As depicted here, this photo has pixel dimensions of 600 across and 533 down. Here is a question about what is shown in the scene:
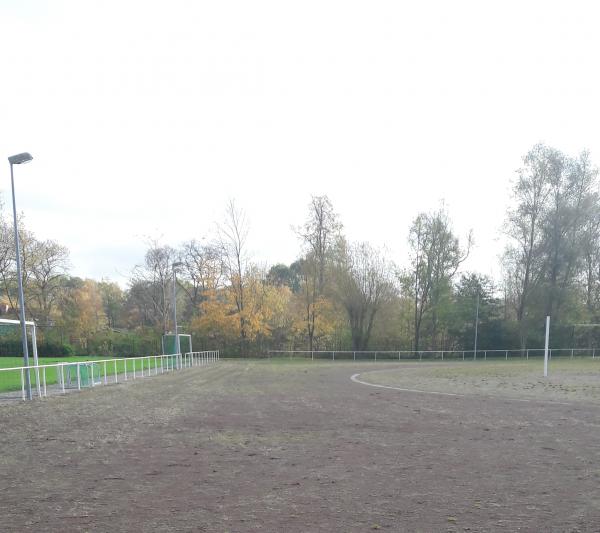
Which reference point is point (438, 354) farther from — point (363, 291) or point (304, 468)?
point (304, 468)

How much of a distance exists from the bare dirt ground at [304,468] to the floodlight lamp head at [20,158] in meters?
7.68

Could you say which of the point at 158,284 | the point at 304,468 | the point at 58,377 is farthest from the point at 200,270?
the point at 304,468

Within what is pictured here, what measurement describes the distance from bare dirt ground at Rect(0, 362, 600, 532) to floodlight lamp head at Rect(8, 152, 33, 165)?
7678 millimetres

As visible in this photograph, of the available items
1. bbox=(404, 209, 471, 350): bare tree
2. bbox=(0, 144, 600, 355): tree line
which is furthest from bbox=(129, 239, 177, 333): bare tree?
bbox=(404, 209, 471, 350): bare tree

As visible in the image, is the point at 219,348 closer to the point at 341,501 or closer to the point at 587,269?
the point at 587,269

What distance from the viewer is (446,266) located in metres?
51.1

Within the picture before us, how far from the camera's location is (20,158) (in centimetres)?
1573

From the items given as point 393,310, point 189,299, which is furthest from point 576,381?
point 189,299

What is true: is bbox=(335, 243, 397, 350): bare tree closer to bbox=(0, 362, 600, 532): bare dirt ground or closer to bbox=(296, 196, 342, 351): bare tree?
bbox=(296, 196, 342, 351): bare tree

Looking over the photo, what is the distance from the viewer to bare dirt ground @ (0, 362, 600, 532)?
16.1ft

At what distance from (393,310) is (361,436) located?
42052 mm

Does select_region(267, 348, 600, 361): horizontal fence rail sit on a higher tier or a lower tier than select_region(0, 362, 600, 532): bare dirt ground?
lower

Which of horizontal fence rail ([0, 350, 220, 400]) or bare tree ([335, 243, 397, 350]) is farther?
bare tree ([335, 243, 397, 350])

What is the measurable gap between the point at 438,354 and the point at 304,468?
43.8 m
